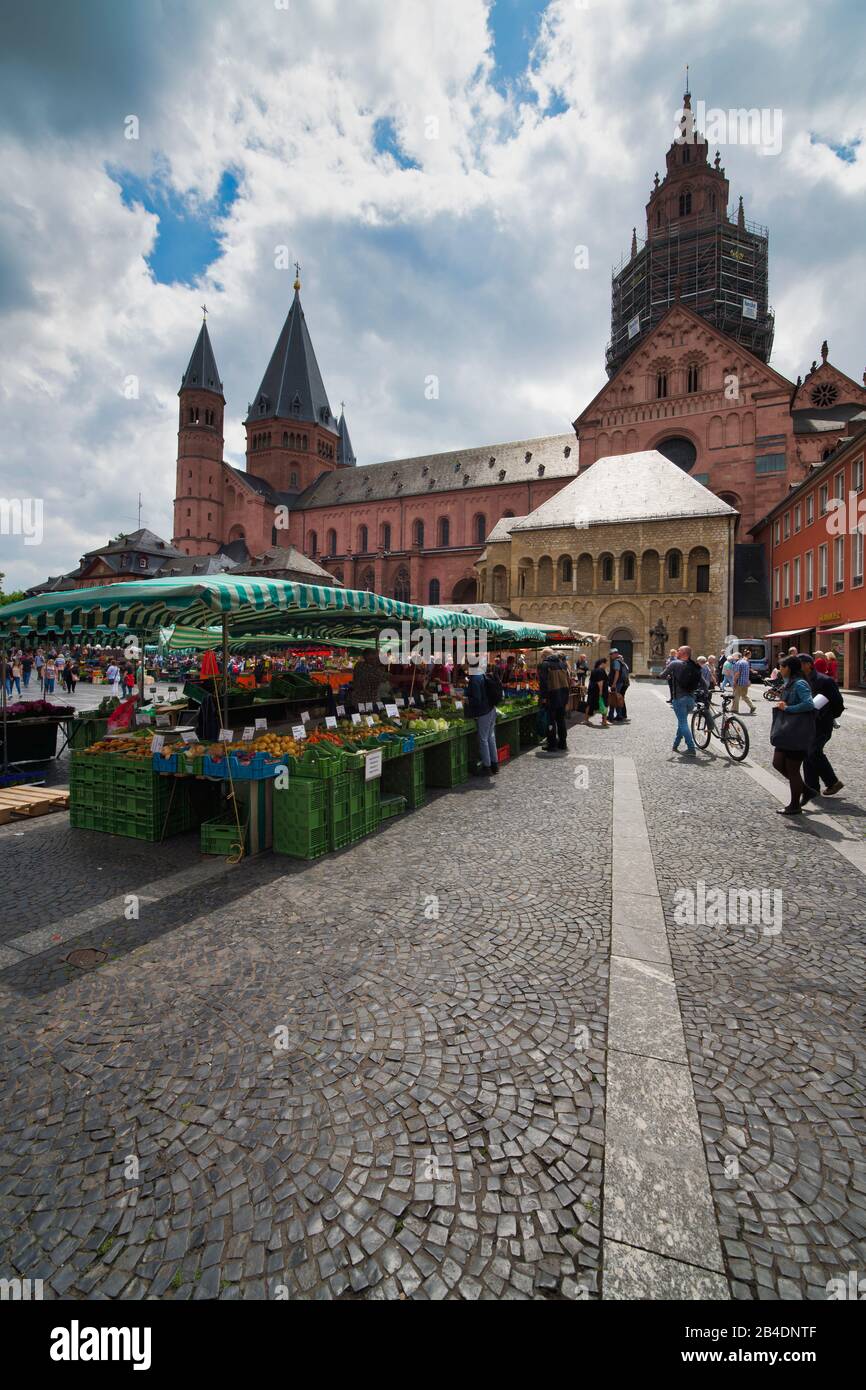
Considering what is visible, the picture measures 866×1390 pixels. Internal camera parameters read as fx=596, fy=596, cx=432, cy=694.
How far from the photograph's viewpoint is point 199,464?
67.4 meters

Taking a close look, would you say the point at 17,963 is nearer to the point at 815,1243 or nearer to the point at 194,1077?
the point at 194,1077

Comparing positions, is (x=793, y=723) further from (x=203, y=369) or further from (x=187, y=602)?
(x=203, y=369)

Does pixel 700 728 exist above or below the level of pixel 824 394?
below

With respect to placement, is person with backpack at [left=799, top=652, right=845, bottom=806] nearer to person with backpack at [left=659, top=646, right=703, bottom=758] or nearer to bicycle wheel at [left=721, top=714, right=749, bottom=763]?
bicycle wheel at [left=721, top=714, right=749, bottom=763]

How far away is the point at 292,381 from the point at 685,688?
7422 cm

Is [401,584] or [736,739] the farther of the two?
[401,584]

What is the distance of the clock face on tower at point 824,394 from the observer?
48562 mm

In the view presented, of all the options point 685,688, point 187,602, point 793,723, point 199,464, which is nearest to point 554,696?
point 685,688

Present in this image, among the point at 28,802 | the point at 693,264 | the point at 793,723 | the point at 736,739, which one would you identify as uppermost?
the point at 693,264

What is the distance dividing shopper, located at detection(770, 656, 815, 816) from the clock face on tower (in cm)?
5565

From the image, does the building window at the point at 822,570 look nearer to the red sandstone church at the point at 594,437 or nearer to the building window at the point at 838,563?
the building window at the point at 838,563

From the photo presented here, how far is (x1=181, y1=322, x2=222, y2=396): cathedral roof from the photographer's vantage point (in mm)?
68312

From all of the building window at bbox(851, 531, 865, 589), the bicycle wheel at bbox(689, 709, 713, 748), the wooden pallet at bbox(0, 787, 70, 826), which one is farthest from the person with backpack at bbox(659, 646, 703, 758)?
the building window at bbox(851, 531, 865, 589)

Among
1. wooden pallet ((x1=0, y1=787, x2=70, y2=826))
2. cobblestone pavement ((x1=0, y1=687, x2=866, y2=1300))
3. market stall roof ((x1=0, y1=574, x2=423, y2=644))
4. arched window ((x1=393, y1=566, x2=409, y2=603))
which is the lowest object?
cobblestone pavement ((x1=0, y1=687, x2=866, y2=1300))
